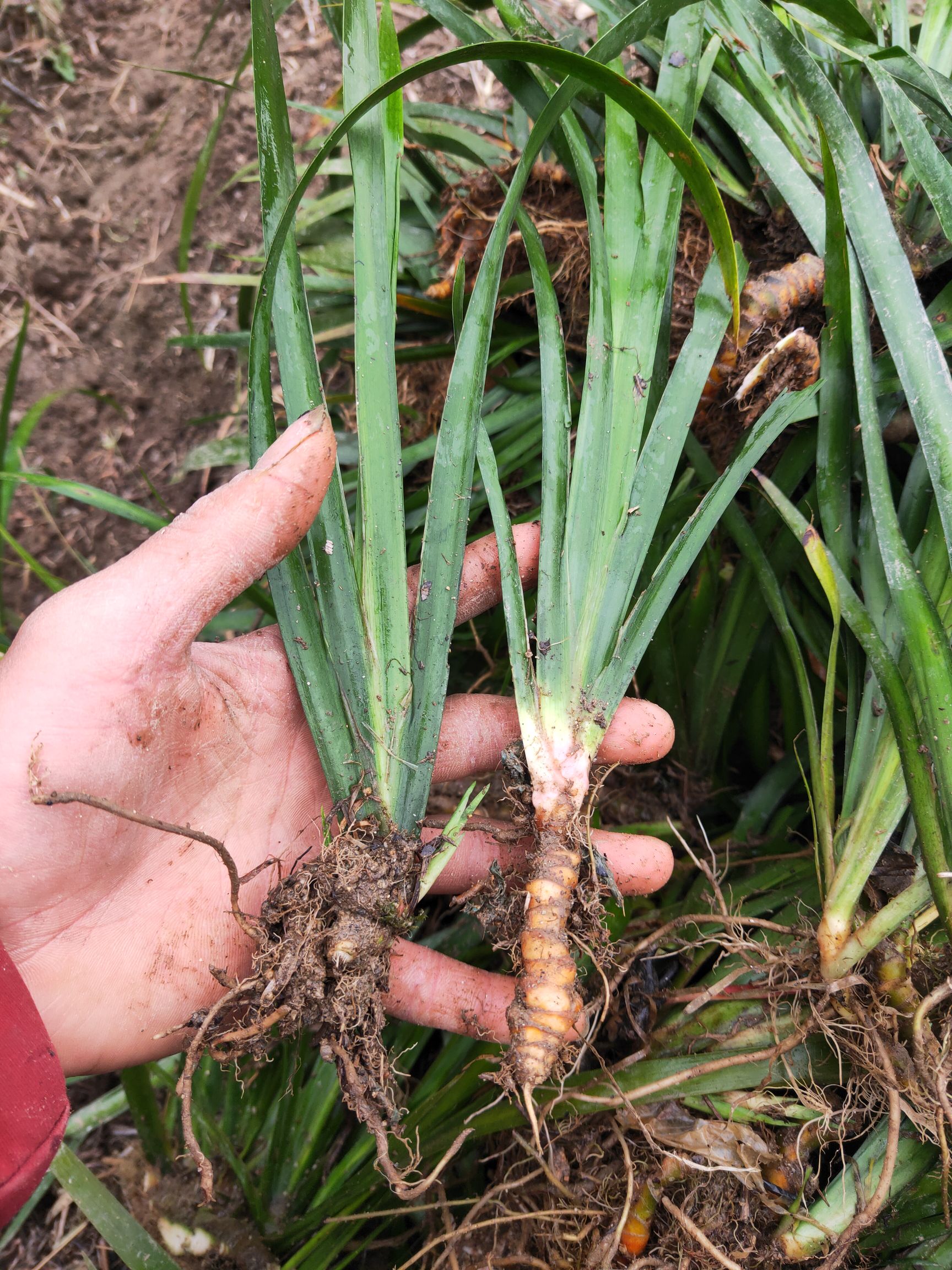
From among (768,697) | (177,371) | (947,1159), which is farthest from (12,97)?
(947,1159)

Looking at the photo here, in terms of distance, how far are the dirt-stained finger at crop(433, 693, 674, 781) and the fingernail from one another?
0.49m

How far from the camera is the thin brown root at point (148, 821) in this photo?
92 cm

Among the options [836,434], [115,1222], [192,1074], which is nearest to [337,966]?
[192,1074]

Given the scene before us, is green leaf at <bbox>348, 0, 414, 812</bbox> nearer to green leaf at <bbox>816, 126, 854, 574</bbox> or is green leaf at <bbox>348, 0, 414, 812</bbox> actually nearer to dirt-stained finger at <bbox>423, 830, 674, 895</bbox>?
dirt-stained finger at <bbox>423, 830, 674, 895</bbox>

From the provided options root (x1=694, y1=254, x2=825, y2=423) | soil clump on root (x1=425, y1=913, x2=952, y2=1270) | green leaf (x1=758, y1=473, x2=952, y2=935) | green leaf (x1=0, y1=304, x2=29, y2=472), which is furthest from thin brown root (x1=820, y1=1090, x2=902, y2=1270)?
green leaf (x1=0, y1=304, x2=29, y2=472)

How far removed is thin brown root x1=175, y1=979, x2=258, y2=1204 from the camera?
97cm

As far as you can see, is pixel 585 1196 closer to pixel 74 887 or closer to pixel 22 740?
pixel 74 887

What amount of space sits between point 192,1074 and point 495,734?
0.65 m

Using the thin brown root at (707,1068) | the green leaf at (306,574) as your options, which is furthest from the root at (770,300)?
the thin brown root at (707,1068)

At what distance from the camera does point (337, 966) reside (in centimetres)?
107

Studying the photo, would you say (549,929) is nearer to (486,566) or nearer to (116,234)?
(486,566)

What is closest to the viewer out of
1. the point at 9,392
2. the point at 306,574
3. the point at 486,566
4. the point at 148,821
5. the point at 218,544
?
the point at 148,821

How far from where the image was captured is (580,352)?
4.95ft

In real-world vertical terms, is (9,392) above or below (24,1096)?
above
